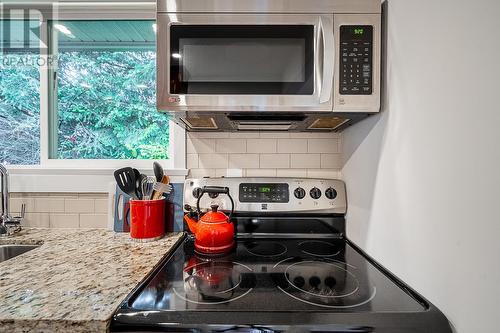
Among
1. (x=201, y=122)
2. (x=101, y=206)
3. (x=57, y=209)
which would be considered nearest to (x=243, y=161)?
(x=201, y=122)

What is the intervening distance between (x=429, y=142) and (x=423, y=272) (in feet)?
1.07

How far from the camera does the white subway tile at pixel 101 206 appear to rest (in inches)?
49.3

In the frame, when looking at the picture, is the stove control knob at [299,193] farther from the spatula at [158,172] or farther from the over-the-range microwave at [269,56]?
the spatula at [158,172]

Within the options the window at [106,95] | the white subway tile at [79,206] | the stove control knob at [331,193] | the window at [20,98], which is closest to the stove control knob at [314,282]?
the stove control knob at [331,193]

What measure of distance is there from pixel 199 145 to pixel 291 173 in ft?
1.59

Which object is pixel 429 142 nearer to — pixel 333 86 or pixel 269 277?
pixel 333 86

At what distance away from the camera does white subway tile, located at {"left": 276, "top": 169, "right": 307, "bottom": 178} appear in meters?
1.25

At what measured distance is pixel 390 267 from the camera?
0.78 metres

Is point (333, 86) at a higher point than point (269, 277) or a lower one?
higher

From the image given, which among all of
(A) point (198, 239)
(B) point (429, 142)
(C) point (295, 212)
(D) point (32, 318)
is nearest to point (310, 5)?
(B) point (429, 142)

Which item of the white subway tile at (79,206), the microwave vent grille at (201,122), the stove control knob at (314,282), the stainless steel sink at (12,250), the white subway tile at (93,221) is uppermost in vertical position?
the microwave vent grille at (201,122)

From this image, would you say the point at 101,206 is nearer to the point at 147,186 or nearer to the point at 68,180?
A: the point at 68,180

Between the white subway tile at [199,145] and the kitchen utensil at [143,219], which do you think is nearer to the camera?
the kitchen utensil at [143,219]

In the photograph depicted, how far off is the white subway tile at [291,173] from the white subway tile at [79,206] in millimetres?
957
